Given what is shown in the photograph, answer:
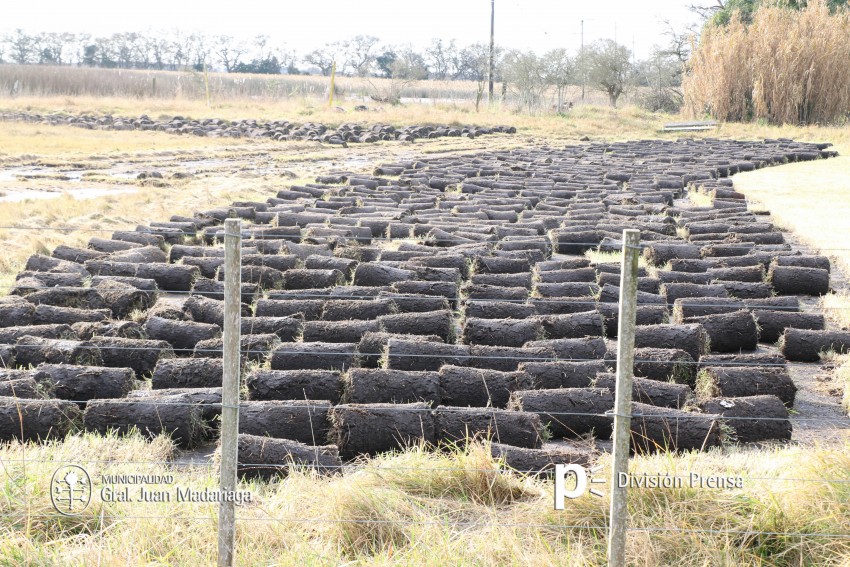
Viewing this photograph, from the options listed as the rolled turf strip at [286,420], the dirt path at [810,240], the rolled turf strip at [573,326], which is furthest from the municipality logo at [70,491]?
the dirt path at [810,240]

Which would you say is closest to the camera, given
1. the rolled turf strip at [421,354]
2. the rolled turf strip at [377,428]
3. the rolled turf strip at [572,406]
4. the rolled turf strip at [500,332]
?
the rolled turf strip at [377,428]

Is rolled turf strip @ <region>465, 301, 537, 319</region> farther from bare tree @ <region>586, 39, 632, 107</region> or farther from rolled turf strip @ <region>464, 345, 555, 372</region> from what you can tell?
bare tree @ <region>586, 39, 632, 107</region>

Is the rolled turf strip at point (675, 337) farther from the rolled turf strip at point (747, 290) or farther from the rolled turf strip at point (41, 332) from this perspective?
the rolled turf strip at point (41, 332)

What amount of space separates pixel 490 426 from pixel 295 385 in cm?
149

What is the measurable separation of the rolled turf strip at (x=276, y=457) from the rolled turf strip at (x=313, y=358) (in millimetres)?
1473

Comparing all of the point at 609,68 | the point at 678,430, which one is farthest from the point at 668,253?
the point at 609,68

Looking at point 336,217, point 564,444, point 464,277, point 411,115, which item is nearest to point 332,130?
point 411,115

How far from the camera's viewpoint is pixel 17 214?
13117mm

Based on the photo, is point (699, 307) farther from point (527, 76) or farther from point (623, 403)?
point (527, 76)

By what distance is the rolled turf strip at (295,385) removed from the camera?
6137 millimetres

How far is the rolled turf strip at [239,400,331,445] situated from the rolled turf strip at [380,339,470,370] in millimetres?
1110

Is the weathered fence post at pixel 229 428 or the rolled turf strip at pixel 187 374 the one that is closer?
the weathered fence post at pixel 229 428

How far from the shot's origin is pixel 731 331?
7637 millimetres

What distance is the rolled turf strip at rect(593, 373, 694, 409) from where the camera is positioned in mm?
6047
